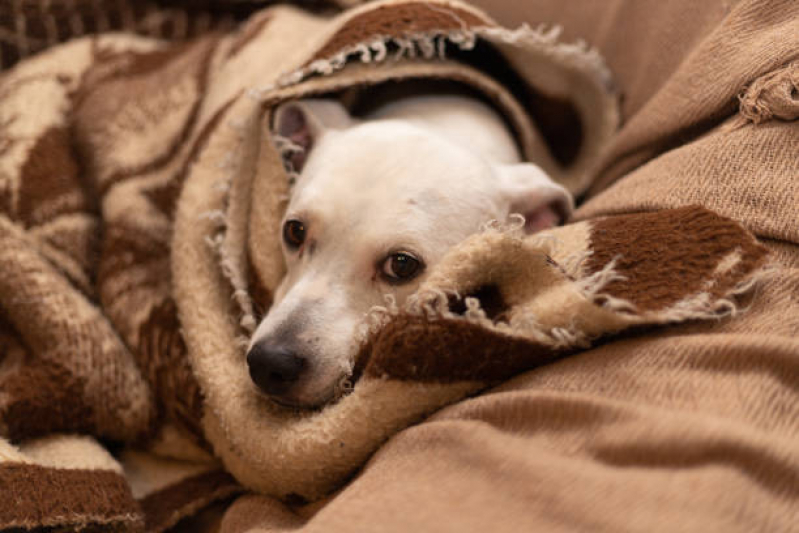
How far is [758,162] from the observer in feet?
2.95

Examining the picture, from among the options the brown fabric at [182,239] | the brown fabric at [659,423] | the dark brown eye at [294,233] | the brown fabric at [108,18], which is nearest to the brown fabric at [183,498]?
the brown fabric at [182,239]

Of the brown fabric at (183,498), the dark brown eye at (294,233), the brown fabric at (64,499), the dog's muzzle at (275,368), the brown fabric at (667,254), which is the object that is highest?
the brown fabric at (667,254)

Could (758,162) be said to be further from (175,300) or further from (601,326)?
(175,300)

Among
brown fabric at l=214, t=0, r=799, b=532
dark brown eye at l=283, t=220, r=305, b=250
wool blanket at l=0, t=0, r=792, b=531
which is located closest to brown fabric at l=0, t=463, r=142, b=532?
wool blanket at l=0, t=0, r=792, b=531

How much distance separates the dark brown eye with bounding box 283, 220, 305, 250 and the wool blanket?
0.05 metres

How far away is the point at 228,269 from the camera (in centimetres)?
112

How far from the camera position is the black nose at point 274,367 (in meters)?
0.90

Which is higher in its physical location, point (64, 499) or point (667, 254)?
point (667, 254)

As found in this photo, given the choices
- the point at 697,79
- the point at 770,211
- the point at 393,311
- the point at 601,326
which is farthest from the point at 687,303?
the point at 697,79

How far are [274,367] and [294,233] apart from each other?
0.87 feet

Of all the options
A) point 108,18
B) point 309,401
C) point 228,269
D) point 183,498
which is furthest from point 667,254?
point 108,18

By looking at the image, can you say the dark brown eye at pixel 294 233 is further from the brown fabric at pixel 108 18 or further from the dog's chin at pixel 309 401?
the brown fabric at pixel 108 18

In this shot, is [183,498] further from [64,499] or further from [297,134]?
[297,134]

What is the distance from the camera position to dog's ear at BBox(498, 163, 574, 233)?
1.18 m
